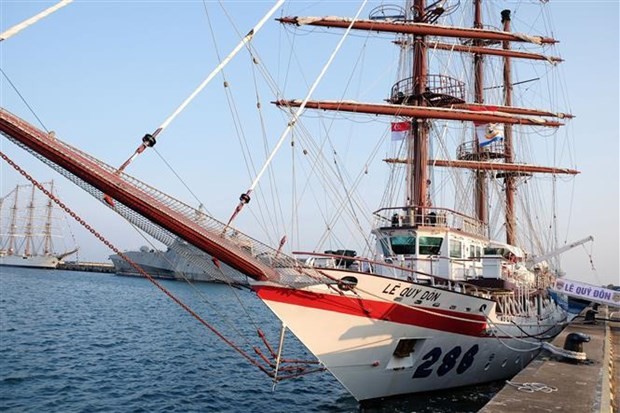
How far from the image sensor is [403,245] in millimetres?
19172

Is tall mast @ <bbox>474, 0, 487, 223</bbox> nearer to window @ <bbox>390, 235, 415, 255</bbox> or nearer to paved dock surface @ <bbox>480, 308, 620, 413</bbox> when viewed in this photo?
window @ <bbox>390, 235, 415, 255</bbox>

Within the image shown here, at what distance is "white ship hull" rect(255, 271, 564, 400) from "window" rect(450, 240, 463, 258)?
2622 mm

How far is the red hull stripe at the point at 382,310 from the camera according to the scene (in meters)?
13.4

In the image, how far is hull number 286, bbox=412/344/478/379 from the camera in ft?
52.3

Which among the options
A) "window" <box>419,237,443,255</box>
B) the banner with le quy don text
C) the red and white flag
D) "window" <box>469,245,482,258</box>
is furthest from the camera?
the red and white flag

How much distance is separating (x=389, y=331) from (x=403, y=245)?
5151 millimetres

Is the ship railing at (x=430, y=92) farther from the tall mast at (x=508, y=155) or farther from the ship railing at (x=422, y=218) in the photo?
the tall mast at (x=508, y=155)

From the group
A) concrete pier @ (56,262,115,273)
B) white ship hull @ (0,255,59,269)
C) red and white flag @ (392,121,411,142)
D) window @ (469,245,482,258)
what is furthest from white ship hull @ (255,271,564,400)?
white ship hull @ (0,255,59,269)

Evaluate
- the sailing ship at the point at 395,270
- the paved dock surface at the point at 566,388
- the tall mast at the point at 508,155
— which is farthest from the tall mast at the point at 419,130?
the tall mast at the point at 508,155

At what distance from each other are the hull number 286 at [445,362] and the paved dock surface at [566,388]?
265cm

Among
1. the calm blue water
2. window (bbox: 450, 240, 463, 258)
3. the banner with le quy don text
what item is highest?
window (bbox: 450, 240, 463, 258)

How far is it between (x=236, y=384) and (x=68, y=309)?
3011 centimetres

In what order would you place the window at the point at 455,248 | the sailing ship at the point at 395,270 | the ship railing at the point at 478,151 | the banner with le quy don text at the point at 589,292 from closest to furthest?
the sailing ship at the point at 395,270
the window at the point at 455,248
the banner with le quy don text at the point at 589,292
the ship railing at the point at 478,151

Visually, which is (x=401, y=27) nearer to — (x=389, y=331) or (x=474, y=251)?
(x=474, y=251)
